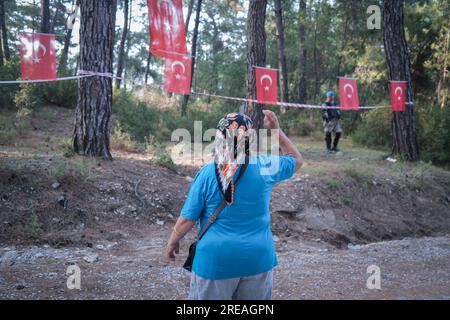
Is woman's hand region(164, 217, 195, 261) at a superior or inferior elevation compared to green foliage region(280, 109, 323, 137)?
inferior

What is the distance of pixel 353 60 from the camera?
23.4 meters

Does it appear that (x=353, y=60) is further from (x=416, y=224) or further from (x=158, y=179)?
(x=158, y=179)

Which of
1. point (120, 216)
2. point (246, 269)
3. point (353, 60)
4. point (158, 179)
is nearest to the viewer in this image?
point (246, 269)

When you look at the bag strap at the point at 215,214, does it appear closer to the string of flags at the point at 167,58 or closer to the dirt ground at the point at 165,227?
the dirt ground at the point at 165,227

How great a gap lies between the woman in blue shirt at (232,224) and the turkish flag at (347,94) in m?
10.7

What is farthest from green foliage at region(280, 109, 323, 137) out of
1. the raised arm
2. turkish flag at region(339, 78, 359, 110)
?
the raised arm

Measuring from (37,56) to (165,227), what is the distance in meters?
3.97

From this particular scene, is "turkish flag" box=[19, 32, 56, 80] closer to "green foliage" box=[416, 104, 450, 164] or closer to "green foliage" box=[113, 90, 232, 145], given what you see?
"green foliage" box=[113, 90, 232, 145]

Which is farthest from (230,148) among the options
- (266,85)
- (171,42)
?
(266,85)

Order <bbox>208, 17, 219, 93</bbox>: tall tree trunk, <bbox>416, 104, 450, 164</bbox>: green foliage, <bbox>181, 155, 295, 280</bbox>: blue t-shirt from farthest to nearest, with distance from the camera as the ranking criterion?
<bbox>208, 17, 219, 93</bbox>: tall tree trunk → <bbox>416, 104, 450, 164</bbox>: green foliage → <bbox>181, 155, 295, 280</bbox>: blue t-shirt

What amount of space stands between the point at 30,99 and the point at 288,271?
11147 mm

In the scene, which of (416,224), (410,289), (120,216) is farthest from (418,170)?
(120,216)

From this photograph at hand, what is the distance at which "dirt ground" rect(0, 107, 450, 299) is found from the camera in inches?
204

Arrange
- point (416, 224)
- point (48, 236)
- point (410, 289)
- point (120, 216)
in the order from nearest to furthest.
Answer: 1. point (410, 289)
2. point (48, 236)
3. point (120, 216)
4. point (416, 224)
